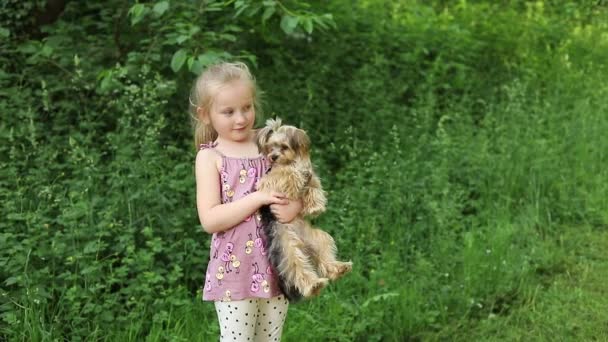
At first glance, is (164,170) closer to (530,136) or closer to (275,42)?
(275,42)

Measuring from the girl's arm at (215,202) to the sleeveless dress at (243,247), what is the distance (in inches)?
1.3

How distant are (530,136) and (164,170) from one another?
3.41m

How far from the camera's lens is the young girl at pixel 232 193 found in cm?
302

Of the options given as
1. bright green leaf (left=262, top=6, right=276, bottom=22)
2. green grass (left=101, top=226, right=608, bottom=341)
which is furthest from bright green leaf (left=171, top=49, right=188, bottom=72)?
green grass (left=101, top=226, right=608, bottom=341)

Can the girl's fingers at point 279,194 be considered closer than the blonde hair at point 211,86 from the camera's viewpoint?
Yes

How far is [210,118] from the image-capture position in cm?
312

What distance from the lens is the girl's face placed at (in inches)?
119

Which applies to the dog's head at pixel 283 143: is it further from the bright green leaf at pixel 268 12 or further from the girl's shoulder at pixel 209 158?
the bright green leaf at pixel 268 12

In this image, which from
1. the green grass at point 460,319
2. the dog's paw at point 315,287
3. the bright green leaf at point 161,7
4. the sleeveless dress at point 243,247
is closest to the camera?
the dog's paw at point 315,287

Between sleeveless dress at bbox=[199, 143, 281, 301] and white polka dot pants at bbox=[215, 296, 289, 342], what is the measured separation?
0.19 feet

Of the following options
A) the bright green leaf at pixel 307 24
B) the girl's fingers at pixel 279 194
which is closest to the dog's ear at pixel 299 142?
the girl's fingers at pixel 279 194

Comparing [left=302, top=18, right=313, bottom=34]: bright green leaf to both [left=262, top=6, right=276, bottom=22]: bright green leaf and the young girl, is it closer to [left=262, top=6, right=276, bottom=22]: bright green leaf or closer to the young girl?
[left=262, top=6, right=276, bottom=22]: bright green leaf

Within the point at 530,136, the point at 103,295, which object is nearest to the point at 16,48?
the point at 103,295

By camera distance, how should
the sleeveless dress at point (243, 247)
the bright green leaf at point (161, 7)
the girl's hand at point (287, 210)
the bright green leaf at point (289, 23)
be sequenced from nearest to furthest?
the girl's hand at point (287, 210) < the sleeveless dress at point (243, 247) < the bright green leaf at point (161, 7) < the bright green leaf at point (289, 23)
